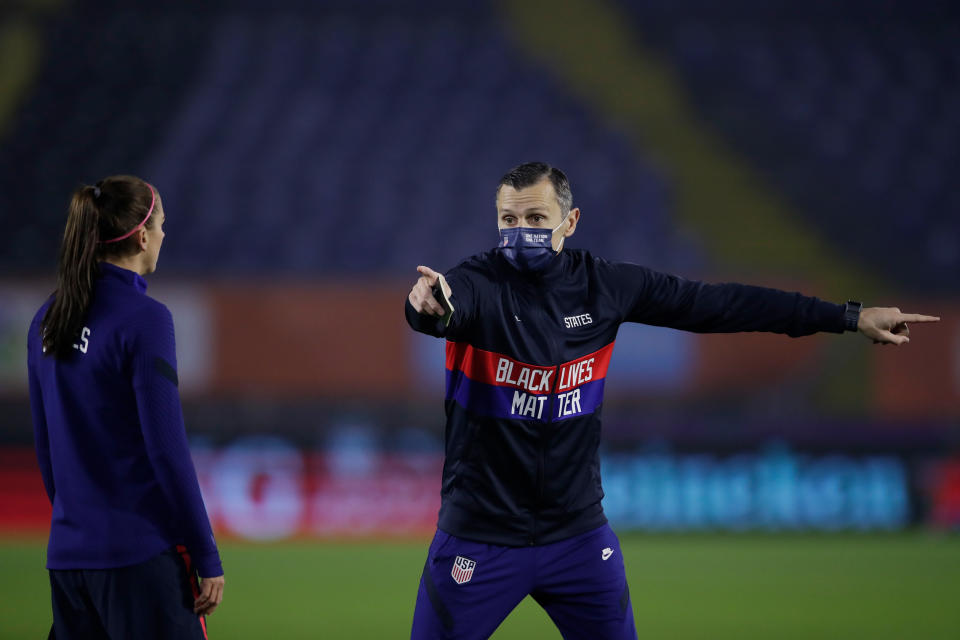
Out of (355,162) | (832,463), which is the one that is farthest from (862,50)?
(832,463)

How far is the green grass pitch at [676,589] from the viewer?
7102 millimetres

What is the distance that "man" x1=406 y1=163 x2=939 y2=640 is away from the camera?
3564mm

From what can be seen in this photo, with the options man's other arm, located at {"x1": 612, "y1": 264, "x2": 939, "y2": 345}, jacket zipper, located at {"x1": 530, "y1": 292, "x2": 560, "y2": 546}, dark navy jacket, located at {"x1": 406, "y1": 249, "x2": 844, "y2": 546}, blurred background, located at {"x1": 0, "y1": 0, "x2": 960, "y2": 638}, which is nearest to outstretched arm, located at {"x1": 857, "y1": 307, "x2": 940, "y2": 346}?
man's other arm, located at {"x1": 612, "y1": 264, "x2": 939, "y2": 345}

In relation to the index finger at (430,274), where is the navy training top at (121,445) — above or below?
below

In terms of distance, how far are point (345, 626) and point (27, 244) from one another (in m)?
9.83

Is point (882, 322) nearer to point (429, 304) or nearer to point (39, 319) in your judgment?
point (429, 304)

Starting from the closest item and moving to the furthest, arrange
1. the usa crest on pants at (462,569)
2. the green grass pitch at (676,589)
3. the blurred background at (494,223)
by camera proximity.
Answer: the usa crest on pants at (462,569)
the green grass pitch at (676,589)
the blurred background at (494,223)

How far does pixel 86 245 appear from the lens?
309 centimetres

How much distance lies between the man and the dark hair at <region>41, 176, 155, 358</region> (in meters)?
1.00

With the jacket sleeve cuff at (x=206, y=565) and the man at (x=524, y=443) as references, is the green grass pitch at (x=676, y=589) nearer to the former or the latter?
the man at (x=524, y=443)

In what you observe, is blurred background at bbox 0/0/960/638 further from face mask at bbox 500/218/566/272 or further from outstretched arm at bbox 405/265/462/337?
outstretched arm at bbox 405/265/462/337

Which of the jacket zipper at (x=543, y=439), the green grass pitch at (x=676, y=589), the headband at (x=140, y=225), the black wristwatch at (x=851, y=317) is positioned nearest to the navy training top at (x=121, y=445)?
the headband at (x=140, y=225)

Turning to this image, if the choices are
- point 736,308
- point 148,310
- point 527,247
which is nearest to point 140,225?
point 148,310

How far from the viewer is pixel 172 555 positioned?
308 centimetres
